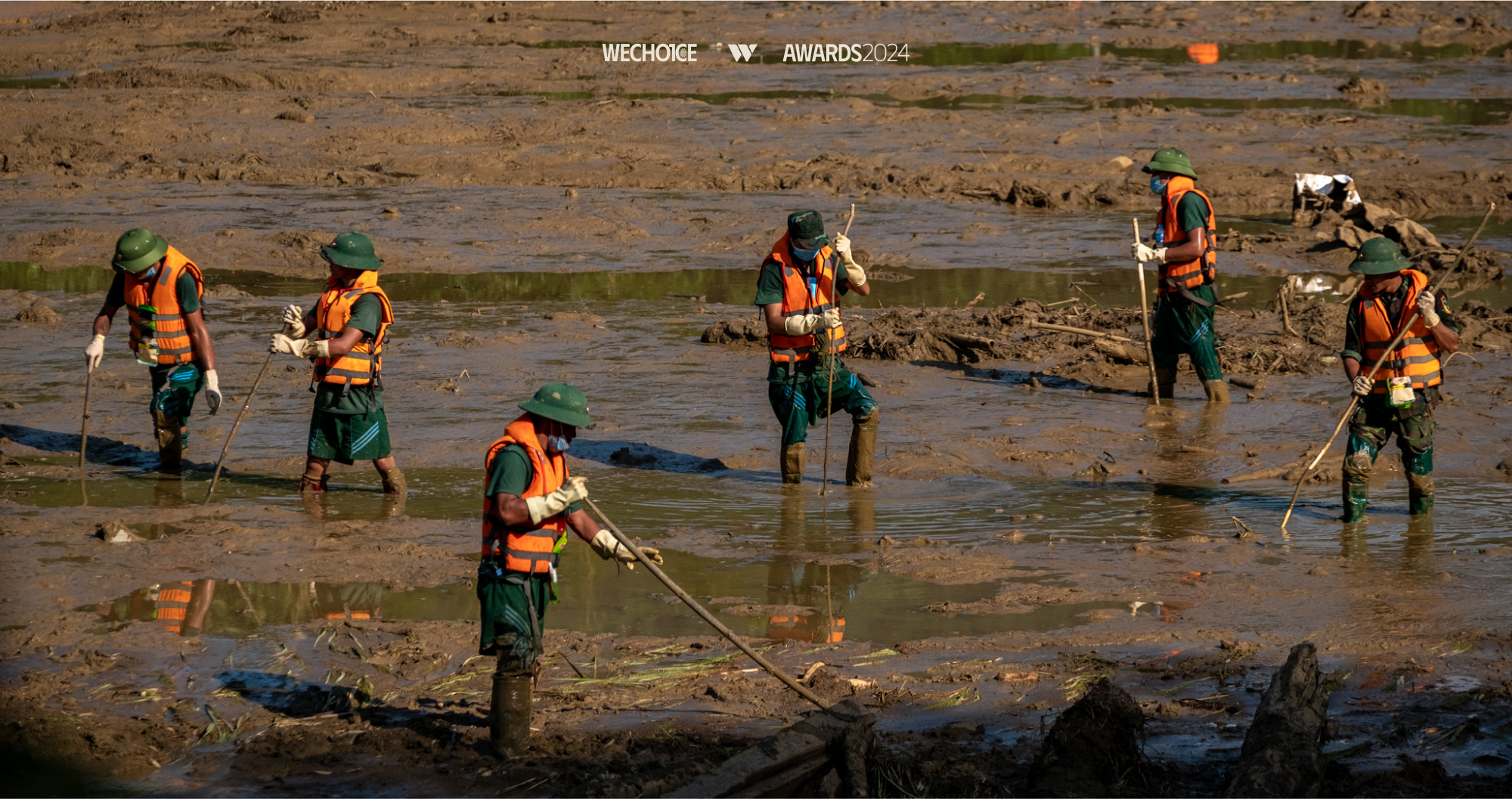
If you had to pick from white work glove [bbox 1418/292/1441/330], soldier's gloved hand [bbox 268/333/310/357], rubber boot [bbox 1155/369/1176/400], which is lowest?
rubber boot [bbox 1155/369/1176/400]

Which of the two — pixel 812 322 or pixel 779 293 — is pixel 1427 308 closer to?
pixel 812 322

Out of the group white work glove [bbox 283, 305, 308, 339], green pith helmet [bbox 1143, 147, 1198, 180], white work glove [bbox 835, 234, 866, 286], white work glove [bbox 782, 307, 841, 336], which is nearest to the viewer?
white work glove [bbox 835, 234, 866, 286]

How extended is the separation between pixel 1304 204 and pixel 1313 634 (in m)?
12.3

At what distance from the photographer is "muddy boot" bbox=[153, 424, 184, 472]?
9797 mm

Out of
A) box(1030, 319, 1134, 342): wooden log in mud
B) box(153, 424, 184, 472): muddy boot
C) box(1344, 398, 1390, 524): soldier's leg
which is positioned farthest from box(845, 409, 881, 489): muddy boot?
box(153, 424, 184, 472): muddy boot

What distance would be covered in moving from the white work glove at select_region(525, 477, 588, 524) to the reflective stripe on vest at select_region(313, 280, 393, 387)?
3.67 meters

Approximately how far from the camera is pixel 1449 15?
117 ft

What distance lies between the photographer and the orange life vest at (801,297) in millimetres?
9156

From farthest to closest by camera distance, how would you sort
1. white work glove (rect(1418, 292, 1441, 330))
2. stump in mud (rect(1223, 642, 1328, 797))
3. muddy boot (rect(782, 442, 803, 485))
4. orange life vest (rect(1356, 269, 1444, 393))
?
1. muddy boot (rect(782, 442, 803, 485))
2. orange life vest (rect(1356, 269, 1444, 393))
3. white work glove (rect(1418, 292, 1441, 330))
4. stump in mud (rect(1223, 642, 1328, 797))

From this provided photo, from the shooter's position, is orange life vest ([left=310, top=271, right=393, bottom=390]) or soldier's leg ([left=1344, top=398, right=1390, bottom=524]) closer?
soldier's leg ([left=1344, top=398, right=1390, bottom=524])

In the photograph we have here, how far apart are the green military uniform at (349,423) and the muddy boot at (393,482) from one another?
0.21 meters

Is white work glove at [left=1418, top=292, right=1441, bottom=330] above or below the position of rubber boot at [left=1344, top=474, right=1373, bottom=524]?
above

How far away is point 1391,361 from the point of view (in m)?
8.59

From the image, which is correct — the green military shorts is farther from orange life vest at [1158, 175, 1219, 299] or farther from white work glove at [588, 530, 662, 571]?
orange life vest at [1158, 175, 1219, 299]
